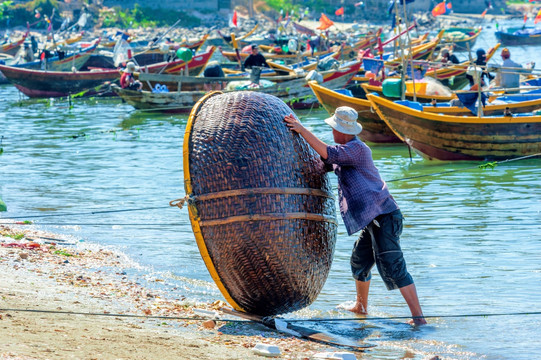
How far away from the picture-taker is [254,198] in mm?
5305

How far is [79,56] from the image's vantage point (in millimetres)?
33875

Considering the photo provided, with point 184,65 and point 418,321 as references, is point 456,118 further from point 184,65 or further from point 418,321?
point 184,65

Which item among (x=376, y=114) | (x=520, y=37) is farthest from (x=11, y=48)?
(x=520, y=37)

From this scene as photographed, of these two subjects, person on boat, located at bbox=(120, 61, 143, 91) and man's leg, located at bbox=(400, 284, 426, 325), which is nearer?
man's leg, located at bbox=(400, 284, 426, 325)

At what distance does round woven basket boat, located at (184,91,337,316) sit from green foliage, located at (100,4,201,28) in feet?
235

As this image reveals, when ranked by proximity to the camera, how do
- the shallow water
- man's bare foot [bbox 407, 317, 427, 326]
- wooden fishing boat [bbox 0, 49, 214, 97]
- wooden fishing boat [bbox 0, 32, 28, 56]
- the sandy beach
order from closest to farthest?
the sandy beach
the shallow water
man's bare foot [bbox 407, 317, 427, 326]
wooden fishing boat [bbox 0, 49, 214, 97]
wooden fishing boat [bbox 0, 32, 28, 56]

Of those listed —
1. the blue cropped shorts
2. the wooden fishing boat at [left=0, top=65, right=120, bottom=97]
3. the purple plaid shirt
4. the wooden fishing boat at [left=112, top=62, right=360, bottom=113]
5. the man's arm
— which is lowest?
the wooden fishing boat at [left=0, top=65, right=120, bottom=97]

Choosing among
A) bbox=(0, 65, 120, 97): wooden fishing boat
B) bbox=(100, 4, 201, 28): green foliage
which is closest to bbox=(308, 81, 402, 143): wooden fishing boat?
bbox=(0, 65, 120, 97): wooden fishing boat

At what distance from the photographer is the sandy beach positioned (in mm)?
4625

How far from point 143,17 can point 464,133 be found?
2616 inches

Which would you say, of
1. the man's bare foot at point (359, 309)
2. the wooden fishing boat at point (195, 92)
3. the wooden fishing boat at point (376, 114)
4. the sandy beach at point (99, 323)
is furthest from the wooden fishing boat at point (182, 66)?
the man's bare foot at point (359, 309)

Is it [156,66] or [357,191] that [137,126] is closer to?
[156,66]

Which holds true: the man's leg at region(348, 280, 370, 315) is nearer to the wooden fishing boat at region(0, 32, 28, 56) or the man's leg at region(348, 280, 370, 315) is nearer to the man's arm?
the man's arm

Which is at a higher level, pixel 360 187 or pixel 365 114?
pixel 360 187
